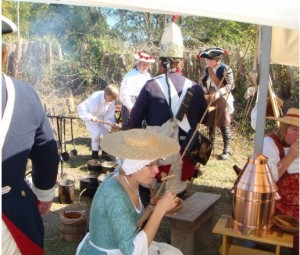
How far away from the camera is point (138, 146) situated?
2.37 m

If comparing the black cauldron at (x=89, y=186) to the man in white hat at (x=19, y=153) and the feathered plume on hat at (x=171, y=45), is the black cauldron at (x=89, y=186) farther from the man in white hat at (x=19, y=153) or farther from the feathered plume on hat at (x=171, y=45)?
the man in white hat at (x=19, y=153)

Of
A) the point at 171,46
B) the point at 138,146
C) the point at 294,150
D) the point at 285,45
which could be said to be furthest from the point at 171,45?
the point at 138,146

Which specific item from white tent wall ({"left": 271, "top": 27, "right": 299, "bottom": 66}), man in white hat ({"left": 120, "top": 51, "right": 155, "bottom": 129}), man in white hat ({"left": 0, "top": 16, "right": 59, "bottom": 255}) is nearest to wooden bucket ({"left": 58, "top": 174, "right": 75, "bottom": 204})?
man in white hat ({"left": 120, "top": 51, "right": 155, "bottom": 129})

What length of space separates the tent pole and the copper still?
30 cm

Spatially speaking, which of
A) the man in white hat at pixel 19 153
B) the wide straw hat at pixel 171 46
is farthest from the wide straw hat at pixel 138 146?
the wide straw hat at pixel 171 46

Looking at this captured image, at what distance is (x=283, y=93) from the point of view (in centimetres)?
916

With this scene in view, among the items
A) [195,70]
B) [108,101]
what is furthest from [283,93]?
[108,101]

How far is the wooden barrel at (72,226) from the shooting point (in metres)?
3.88

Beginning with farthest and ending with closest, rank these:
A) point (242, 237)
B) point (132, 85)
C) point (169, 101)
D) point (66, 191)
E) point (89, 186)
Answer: point (132, 85) → point (89, 186) → point (66, 191) → point (169, 101) → point (242, 237)

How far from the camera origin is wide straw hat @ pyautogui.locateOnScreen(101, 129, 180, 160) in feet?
7.61

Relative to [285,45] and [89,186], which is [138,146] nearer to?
[285,45]

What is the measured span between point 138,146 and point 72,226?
188 centimetres

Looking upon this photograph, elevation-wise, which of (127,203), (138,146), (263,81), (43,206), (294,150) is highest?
(263,81)

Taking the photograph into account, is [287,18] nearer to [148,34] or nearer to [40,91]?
[40,91]
